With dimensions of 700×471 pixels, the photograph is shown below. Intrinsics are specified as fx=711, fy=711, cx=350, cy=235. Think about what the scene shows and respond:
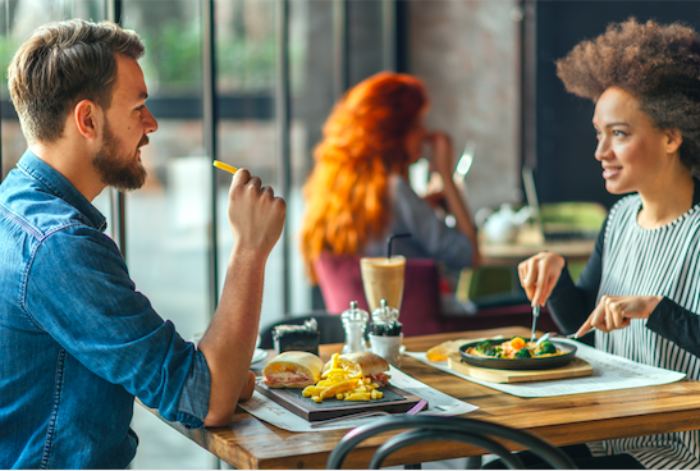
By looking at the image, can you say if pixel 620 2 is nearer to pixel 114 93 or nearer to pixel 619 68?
pixel 619 68

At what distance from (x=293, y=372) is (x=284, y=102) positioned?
2688 millimetres

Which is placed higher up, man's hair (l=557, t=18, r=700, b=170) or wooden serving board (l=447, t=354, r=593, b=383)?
man's hair (l=557, t=18, r=700, b=170)

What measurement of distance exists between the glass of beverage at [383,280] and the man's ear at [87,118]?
2.48 ft

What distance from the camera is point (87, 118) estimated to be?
1242 millimetres

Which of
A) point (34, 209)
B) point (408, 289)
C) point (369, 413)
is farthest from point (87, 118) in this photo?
point (408, 289)

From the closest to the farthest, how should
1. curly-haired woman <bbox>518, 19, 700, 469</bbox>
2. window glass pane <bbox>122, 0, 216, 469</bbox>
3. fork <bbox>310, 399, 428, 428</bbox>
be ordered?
fork <bbox>310, 399, 428, 428</bbox>
curly-haired woman <bbox>518, 19, 700, 469</bbox>
window glass pane <bbox>122, 0, 216, 469</bbox>

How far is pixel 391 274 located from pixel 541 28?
3661 millimetres

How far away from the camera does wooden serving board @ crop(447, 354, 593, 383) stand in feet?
4.62

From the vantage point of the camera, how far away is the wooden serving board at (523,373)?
141cm

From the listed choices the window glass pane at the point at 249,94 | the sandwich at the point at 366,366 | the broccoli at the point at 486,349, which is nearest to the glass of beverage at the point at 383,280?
the broccoli at the point at 486,349

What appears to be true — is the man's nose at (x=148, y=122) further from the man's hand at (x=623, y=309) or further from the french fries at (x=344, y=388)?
the man's hand at (x=623, y=309)

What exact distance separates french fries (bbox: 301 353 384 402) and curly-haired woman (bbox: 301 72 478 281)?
4.61 ft

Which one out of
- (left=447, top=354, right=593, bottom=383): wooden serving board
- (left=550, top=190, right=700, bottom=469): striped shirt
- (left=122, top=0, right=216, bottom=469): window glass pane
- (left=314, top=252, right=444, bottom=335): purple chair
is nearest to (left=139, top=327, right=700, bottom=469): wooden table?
(left=447, top=354, right=593, bottom=383): wooden serving board

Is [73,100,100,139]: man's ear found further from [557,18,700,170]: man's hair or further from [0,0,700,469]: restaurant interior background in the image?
[557,18,700,170]: man's hair
